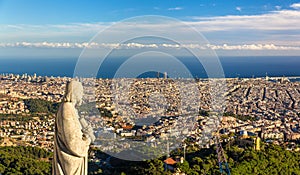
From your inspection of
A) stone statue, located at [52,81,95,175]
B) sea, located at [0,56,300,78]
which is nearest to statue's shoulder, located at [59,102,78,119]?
stone statue, located at [52,81,95,175]

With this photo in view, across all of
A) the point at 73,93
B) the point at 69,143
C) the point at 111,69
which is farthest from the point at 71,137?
the point at 111,69

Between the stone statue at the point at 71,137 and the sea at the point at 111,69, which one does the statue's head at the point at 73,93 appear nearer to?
the stone statue at the point at 71,137

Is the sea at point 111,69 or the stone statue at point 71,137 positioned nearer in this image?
the stone statue at point 71,137

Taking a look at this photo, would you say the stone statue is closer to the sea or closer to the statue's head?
the statue's head

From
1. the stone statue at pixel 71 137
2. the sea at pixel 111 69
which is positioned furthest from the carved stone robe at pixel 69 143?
the sea at pixel 111 69

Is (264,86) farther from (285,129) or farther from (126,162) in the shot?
(126,162)

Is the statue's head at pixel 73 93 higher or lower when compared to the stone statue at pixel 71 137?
higher

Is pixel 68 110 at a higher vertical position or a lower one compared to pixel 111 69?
lower

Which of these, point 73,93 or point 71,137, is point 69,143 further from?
point 73,93
